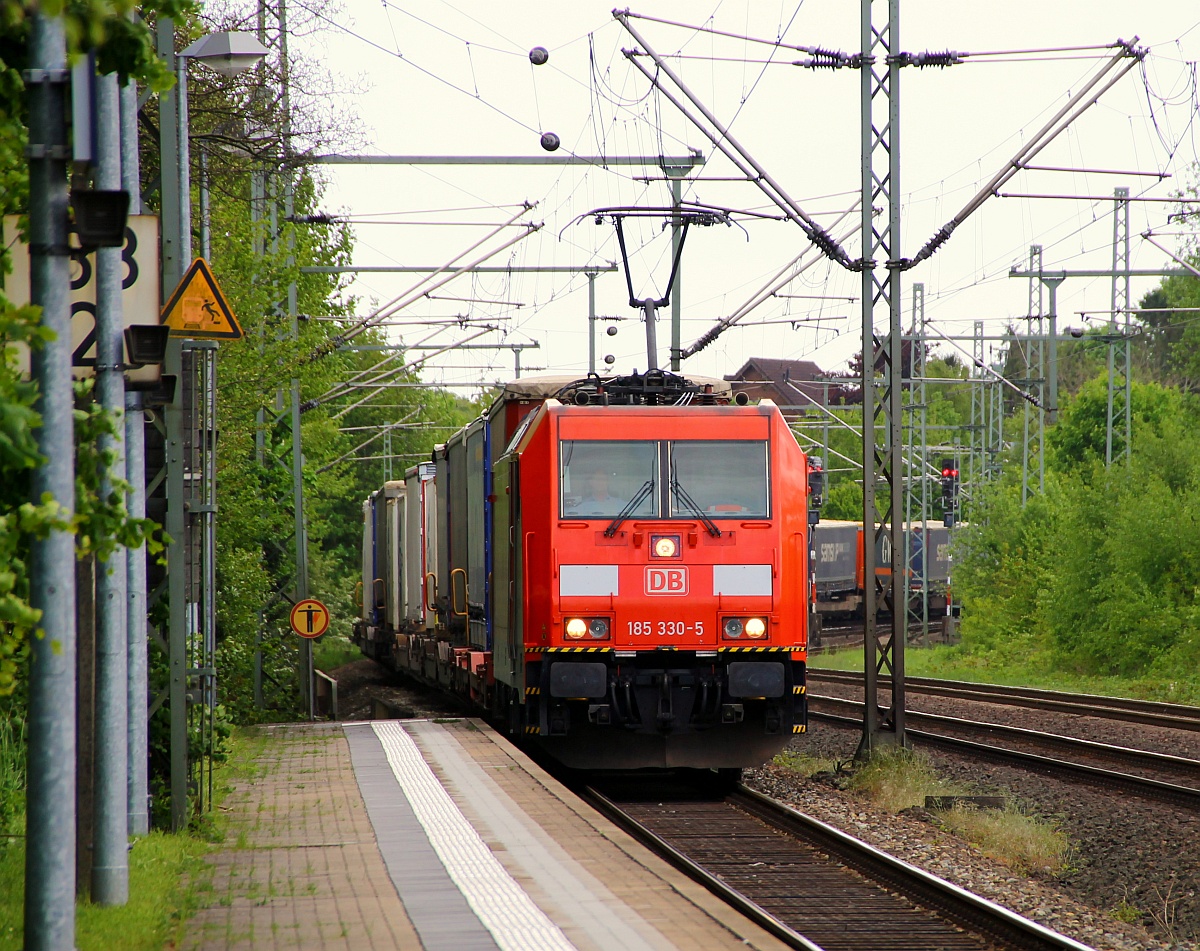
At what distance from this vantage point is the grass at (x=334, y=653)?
49.0 m

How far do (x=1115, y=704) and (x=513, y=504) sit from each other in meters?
14.1

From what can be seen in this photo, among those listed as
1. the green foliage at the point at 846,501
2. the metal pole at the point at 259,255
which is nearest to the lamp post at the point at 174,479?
the metal pole at the point at 259,255

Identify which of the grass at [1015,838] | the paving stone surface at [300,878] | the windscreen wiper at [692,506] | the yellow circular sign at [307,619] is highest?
the windscreen wiper at [692,506]

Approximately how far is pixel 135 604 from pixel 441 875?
2.52 meters

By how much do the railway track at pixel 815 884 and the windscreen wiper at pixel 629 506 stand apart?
91.3 inches

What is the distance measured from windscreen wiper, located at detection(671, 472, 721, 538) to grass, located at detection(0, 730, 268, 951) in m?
4.81

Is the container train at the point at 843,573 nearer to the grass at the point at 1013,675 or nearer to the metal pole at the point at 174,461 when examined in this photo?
the grass at the point at 1013,675

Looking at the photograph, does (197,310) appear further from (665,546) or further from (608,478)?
(665,546)

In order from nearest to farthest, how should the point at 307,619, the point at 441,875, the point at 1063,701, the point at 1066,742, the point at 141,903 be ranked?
1. the point at 141,903
2. the point at 441,875
3. the point at 1066,742
4. the point at 307,619
5. the point at 1063,701

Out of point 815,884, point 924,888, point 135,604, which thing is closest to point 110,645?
point 135,604

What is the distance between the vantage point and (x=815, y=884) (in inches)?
391

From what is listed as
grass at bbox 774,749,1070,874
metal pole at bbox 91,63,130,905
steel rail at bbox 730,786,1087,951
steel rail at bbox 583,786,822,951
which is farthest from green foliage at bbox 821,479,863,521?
metal pole at bbox 91,63,130,905

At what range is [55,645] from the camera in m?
4.63

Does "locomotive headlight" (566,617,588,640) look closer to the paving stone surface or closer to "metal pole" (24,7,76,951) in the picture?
the paving stone surface
